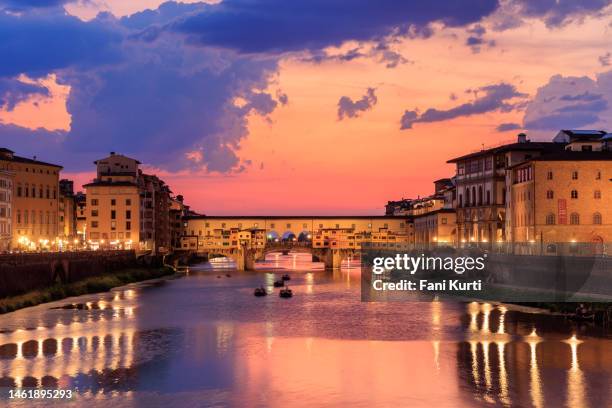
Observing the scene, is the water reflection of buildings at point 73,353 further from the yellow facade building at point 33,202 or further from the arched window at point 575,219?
the arched window at point 575,219

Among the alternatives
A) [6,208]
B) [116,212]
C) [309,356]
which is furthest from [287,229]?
[309,356]

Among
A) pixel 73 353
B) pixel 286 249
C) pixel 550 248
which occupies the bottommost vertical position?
pixel 73 353

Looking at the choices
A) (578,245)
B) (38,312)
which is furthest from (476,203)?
(38,312)

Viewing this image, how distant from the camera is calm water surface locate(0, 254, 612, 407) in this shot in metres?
37.7

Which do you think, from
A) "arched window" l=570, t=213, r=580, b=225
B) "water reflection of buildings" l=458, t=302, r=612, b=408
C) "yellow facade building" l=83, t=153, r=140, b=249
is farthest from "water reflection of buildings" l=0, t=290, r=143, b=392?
"yellow facade building" l=83, t=153, r=140, b=249

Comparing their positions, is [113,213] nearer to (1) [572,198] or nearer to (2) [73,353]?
(1) [572,198]

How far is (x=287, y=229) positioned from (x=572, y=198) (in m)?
87.0

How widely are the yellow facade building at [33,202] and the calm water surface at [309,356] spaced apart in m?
42.3

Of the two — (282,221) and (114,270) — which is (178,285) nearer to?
(114,270)

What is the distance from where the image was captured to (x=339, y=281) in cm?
11225

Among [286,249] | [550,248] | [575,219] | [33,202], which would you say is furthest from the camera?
[286,249]

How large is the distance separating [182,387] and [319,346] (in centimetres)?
1329

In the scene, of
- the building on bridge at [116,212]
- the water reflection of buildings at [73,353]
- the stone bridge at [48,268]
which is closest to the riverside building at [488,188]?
the stone bridge at [48,268]

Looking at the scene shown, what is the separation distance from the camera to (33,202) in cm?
11512
